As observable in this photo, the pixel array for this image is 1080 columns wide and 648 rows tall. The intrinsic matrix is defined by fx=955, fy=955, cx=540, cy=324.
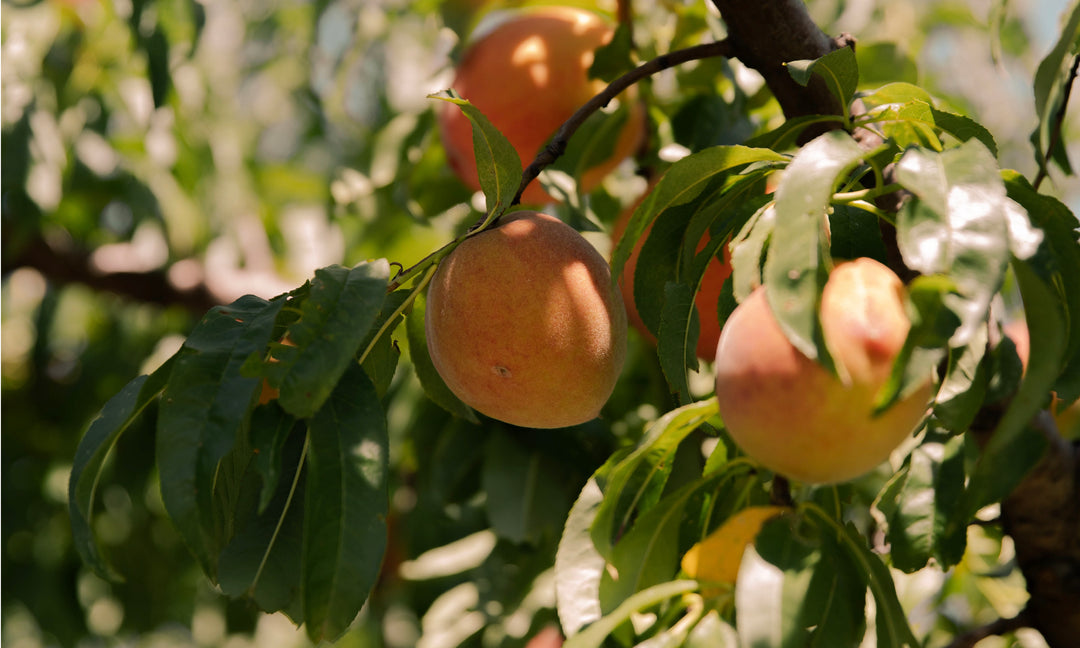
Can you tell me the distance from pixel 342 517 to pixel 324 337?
10 cm

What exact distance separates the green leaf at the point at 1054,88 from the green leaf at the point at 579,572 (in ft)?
1.44

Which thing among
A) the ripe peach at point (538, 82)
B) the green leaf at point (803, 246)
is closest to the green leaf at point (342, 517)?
the green leaf at point (803, 246)

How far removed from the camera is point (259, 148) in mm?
2252

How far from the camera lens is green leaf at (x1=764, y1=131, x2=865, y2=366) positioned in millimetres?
417

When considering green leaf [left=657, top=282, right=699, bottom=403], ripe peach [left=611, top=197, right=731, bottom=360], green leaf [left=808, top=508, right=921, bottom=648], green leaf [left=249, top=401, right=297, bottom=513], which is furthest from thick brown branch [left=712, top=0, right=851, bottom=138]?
green leaf [left=249, top=401, right=297, bottom=513]

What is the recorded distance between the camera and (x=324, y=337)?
1.67ft

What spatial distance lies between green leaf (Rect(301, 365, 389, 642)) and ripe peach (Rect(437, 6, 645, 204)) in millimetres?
549

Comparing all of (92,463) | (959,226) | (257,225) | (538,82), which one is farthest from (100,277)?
(959,226)

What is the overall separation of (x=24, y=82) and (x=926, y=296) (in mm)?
1612

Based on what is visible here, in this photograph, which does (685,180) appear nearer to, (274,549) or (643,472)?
(643,472)

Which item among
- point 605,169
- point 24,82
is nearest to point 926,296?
point 605,169

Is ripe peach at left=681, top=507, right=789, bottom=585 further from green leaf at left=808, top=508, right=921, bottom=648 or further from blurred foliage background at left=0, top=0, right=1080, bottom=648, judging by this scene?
blurred foliage background at left=0, top=0, right=1080, bottom=648

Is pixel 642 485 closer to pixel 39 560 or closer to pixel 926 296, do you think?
pixel 926 296

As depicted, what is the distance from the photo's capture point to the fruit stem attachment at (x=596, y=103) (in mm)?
653
